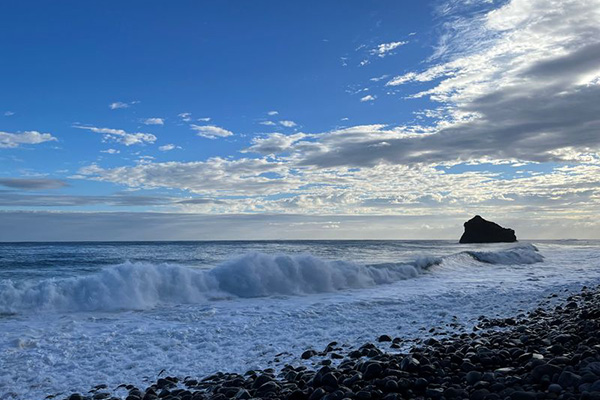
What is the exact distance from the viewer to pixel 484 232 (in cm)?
8175

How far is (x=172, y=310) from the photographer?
12.9 m

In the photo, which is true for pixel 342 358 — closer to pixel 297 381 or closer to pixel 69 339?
pixel 297 381

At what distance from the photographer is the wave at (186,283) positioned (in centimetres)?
1340

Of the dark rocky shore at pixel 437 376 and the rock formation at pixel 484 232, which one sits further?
the rock formation at pixel 484 232

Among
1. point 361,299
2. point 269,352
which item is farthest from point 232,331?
point 361,299

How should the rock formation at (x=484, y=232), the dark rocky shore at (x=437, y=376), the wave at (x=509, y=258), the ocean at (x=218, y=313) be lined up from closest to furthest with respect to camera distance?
the dark rocky shore at (x=437, y=376) < the ocean at (x=218, y=313) < the wave at (x=509, y=258) < the rock formation at (x=484, y=232)

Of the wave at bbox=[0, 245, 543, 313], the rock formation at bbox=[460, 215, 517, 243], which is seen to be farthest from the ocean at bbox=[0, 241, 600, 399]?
the rock formation at bbox=[460, 215, 517, 243]

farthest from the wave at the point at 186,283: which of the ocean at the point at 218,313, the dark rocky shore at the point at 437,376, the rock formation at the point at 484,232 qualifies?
the rock formation at the point at 484,232

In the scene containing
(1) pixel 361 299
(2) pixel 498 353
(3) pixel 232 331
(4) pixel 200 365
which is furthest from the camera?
(1) pixel 361 299

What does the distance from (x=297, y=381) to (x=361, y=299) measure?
26.4 ft

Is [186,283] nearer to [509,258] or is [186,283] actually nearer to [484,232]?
[509,258]

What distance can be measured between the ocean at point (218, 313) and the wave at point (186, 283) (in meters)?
0.04

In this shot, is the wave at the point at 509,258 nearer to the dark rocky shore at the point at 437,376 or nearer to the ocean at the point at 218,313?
the ocean at the point at 218,313

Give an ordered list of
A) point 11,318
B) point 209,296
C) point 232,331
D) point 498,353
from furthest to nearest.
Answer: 1. point 209,296
2. point 11,318
3. point 232,331
4. point 498,353
